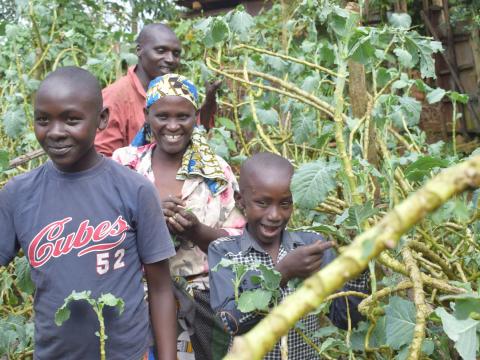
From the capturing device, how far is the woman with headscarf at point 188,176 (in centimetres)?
226

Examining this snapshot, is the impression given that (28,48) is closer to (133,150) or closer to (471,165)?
(133,150)

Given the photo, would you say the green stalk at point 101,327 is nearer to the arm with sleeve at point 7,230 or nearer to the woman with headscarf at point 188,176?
the arm with sleeve at point 7,230

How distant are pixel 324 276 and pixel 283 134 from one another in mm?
2993

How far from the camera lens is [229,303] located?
Result: 183 centimetres

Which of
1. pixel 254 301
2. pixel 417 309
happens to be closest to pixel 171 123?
pixel 254 301

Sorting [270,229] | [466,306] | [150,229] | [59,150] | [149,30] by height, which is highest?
[149,30]

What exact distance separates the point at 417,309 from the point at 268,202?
0.68 m

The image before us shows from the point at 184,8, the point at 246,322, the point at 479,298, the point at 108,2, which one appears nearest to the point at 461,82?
the point at 108,2

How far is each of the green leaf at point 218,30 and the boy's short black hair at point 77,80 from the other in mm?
728

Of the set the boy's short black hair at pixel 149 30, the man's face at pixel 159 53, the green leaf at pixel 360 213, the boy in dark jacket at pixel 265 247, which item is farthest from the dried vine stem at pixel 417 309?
the boy's short black hair at pixel 149 30

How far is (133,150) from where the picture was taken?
2.39 m

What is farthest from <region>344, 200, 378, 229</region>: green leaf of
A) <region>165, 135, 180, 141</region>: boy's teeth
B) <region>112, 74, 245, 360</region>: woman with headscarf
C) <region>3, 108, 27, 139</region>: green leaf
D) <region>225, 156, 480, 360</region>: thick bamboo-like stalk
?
<region>3, 108, 27, 139</region>: green leaf

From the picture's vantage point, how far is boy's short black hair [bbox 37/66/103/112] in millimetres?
1762

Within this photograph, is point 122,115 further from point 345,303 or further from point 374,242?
point 374,242
